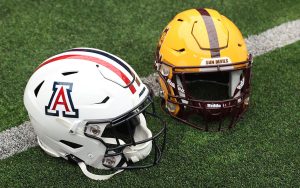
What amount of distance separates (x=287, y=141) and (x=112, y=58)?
1257mm

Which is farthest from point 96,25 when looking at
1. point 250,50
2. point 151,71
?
point 250,50

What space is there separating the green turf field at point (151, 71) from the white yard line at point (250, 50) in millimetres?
60


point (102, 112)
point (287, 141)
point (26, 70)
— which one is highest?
point (102, 112)

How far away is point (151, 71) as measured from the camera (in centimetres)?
373

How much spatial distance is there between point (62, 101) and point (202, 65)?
0.93m

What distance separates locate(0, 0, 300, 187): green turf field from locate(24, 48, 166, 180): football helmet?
162mm

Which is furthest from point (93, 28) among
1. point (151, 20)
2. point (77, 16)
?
point (151, 20)

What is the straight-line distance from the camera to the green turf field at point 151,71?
2875mm

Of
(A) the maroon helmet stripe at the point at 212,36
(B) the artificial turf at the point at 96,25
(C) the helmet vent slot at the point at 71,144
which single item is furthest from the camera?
(B) the artificial turf at the point at 96,25

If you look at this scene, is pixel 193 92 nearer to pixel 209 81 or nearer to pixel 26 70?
pixel 209 81

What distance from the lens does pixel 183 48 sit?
311 centimetres

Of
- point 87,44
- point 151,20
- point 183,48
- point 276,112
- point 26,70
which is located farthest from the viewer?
point 151,20

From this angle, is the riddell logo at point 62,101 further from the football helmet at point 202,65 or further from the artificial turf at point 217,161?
the football helmet at point 202,65

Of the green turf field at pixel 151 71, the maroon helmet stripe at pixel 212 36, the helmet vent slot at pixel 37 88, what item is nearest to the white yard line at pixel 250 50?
the green turf field at pixel 151 71
